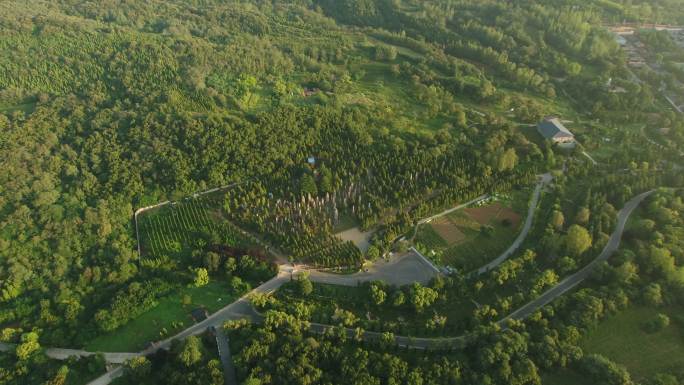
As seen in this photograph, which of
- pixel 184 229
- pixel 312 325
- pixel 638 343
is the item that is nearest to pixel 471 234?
pixel 638 343

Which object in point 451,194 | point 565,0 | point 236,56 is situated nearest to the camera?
point 451,194

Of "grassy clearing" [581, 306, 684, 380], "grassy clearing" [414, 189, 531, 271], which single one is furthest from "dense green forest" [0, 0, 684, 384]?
"grassy clearing" [581, 306, 684, 380]

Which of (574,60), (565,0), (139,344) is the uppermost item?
(565,0)

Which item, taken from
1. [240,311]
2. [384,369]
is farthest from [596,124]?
[240,311]

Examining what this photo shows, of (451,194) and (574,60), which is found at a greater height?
(574,60)

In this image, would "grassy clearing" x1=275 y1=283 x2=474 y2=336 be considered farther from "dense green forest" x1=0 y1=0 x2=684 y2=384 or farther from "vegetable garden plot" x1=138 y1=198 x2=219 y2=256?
"vegetable garden plot" x1=138 y1=198 x2=219 y2=256

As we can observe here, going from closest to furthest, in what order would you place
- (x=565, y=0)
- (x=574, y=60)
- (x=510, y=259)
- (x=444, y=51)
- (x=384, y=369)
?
(x=384, y=369) < (x=510, y=259) < (x=574, y=60) < (x=444, y=51) < (x=565, y=0)

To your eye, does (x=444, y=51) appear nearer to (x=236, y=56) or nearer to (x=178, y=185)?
(x=236, y=56)
